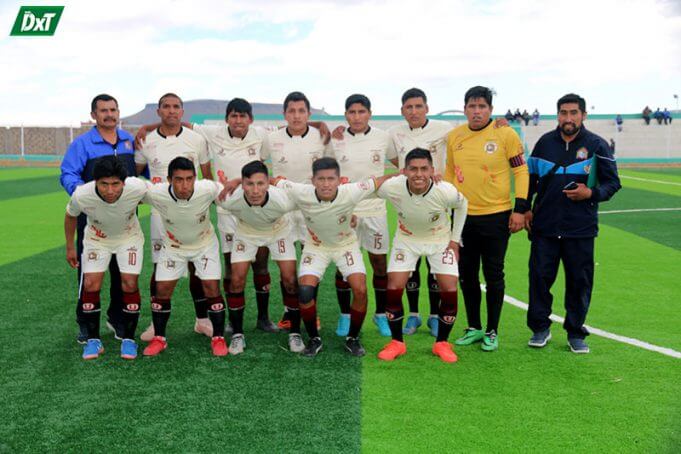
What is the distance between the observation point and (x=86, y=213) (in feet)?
18.4

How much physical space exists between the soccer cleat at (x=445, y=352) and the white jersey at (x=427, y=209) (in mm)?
895

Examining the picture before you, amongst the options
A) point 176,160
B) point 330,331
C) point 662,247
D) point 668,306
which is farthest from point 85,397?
point 662,247

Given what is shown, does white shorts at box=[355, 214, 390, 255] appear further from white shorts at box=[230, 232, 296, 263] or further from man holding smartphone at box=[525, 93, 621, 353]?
man holding smartphone at box=[525, 93, 621, 353]

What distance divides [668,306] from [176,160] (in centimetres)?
547

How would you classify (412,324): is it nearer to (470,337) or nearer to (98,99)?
Result: (470,337)

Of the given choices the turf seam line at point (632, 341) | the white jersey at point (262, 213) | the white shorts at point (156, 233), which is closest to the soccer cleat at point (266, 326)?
the white jersey at point (262, 213)

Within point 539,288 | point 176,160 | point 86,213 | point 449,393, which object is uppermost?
point 176,160

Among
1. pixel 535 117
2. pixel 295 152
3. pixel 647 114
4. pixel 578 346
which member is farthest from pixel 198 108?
pixel 578 346

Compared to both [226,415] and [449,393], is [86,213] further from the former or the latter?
[449,393]

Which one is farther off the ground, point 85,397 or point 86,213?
point 86,213

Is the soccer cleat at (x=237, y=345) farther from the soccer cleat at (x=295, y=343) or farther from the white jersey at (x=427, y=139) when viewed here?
the white jersey at (x=427, y=139)

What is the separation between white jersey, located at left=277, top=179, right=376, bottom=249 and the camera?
5.71m

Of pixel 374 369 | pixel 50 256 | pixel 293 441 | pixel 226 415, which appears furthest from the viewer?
pixel 50 256

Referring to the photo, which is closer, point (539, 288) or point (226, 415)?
point (226, 415)
